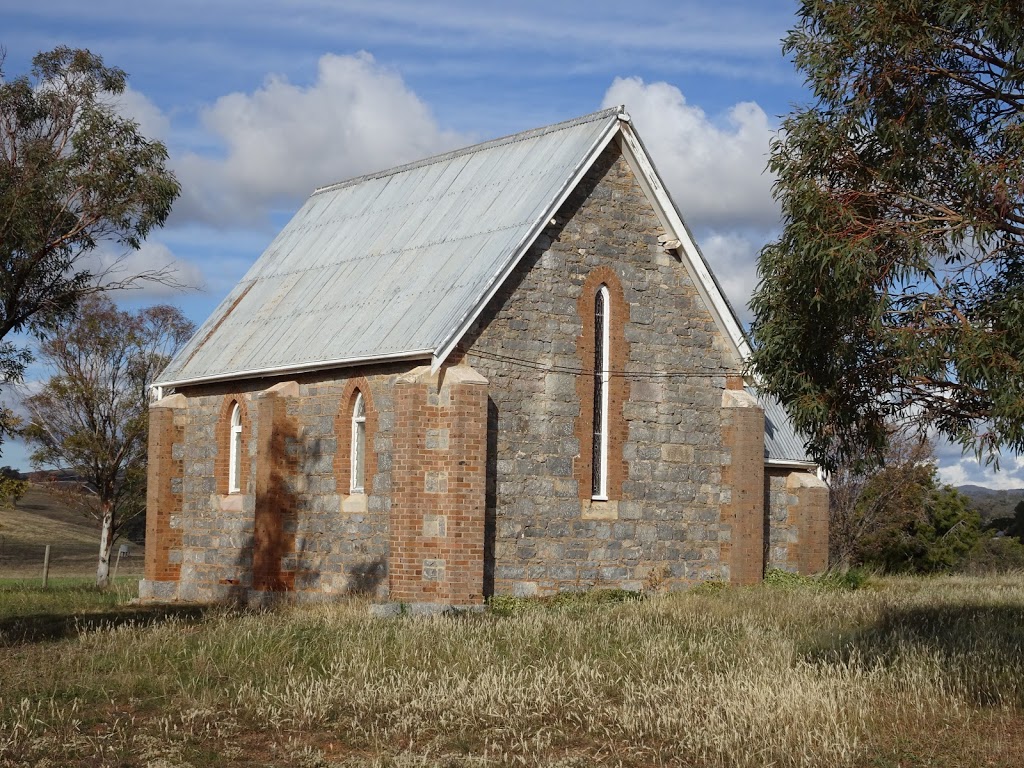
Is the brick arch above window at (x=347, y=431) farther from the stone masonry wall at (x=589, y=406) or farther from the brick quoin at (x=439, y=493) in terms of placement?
the stone masonry wall at (x=589, y=406)

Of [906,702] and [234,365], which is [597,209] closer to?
[234,365]

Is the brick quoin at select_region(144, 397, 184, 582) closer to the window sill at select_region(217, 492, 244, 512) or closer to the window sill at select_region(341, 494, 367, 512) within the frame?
the window sill at select_region(217, 492, 244, 512)

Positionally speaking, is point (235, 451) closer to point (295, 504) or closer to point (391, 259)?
point (295, 504)

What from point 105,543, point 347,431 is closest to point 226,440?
point 347,431

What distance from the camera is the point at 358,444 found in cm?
2514

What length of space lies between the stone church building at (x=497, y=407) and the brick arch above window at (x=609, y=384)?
4cm

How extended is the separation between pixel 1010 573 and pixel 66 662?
86.0ft

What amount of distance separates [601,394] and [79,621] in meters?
9.88

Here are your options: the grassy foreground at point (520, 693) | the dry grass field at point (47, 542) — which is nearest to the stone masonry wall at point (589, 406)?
the grassy foreground at point (520, 693)

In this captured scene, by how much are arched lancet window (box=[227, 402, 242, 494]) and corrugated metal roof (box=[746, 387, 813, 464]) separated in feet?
35.8

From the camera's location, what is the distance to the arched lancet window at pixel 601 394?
83.0ft

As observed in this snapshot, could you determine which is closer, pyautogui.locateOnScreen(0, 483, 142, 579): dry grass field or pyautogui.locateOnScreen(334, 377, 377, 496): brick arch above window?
pyautogui.locateOnScreen(334, 377, 377, 496): brick arch above window

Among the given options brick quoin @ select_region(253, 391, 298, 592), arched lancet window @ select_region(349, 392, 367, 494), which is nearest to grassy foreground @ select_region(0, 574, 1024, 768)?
arched lancet window @ select_region(349, 392, 367, 494)

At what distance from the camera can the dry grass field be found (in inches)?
2151
